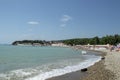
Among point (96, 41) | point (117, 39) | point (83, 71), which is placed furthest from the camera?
point (96, 41)

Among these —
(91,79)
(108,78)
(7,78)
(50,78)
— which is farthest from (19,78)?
(108,78)

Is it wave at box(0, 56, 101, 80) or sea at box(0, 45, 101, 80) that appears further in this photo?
sea at box(0, 45, 101, 80)

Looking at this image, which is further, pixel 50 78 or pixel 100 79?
pixel 50 78

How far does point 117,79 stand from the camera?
1683 cm

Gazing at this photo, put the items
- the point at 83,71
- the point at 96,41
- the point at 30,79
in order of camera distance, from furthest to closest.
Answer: the point at 96,41
the point at 83,71
the point at 30,79

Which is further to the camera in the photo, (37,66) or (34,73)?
(37,66)

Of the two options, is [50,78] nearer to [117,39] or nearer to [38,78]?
[38,78]

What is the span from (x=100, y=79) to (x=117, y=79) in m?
1.27

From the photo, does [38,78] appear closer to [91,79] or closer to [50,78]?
[50,78]

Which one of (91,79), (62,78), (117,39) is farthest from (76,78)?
(117,39)

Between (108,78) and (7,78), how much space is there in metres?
8.69

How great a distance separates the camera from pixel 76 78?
19984mm

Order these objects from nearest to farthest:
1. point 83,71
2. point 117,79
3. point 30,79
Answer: point 117,79
point 30,79
point 83,71

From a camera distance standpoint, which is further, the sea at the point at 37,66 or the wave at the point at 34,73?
the sea at the point at 37,66
